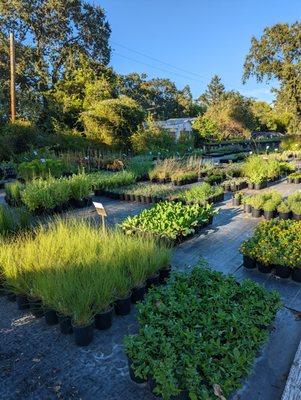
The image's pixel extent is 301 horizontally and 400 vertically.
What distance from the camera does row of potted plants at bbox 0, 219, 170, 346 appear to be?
2.45 metres

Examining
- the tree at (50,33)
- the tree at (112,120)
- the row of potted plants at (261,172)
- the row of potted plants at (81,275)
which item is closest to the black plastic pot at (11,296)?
the row of potted plants at (81,275)

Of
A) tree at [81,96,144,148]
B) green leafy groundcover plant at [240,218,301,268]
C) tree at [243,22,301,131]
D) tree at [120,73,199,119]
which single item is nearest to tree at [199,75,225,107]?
tree at [120,73,199,119]

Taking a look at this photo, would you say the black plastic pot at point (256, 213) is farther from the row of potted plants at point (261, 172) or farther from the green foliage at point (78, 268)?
the green foliage at point (78, 268)

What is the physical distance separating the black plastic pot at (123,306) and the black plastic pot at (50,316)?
493 millimetres

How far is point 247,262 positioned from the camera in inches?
139

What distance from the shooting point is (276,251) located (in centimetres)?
326

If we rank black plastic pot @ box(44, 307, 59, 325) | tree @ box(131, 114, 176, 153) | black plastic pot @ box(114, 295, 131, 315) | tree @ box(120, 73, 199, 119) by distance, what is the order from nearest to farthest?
black plastic pot @ box(44, 307, 59, 325), black plastic pot @ box(114, 295, 131, 315), tree @ box(131, 114, 176, 153), tree @ box(120, 73, 199, 119)

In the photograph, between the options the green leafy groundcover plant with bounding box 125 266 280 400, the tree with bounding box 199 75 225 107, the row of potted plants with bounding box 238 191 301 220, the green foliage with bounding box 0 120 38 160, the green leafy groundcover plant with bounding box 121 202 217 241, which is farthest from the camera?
the tree with bounding box 199 75 225 107

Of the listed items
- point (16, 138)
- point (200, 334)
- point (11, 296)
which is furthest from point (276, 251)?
point (16, 138)

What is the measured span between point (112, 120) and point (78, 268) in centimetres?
1206

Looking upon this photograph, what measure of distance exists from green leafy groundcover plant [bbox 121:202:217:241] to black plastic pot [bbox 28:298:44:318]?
1.70m

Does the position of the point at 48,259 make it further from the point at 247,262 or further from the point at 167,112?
the point at 167,112

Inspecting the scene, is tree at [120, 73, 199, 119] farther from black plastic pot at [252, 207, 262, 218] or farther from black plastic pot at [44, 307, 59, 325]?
black plastic pot at [44, 307, 59, 325]

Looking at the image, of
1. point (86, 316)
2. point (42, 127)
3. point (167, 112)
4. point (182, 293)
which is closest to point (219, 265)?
point (182, 293)
